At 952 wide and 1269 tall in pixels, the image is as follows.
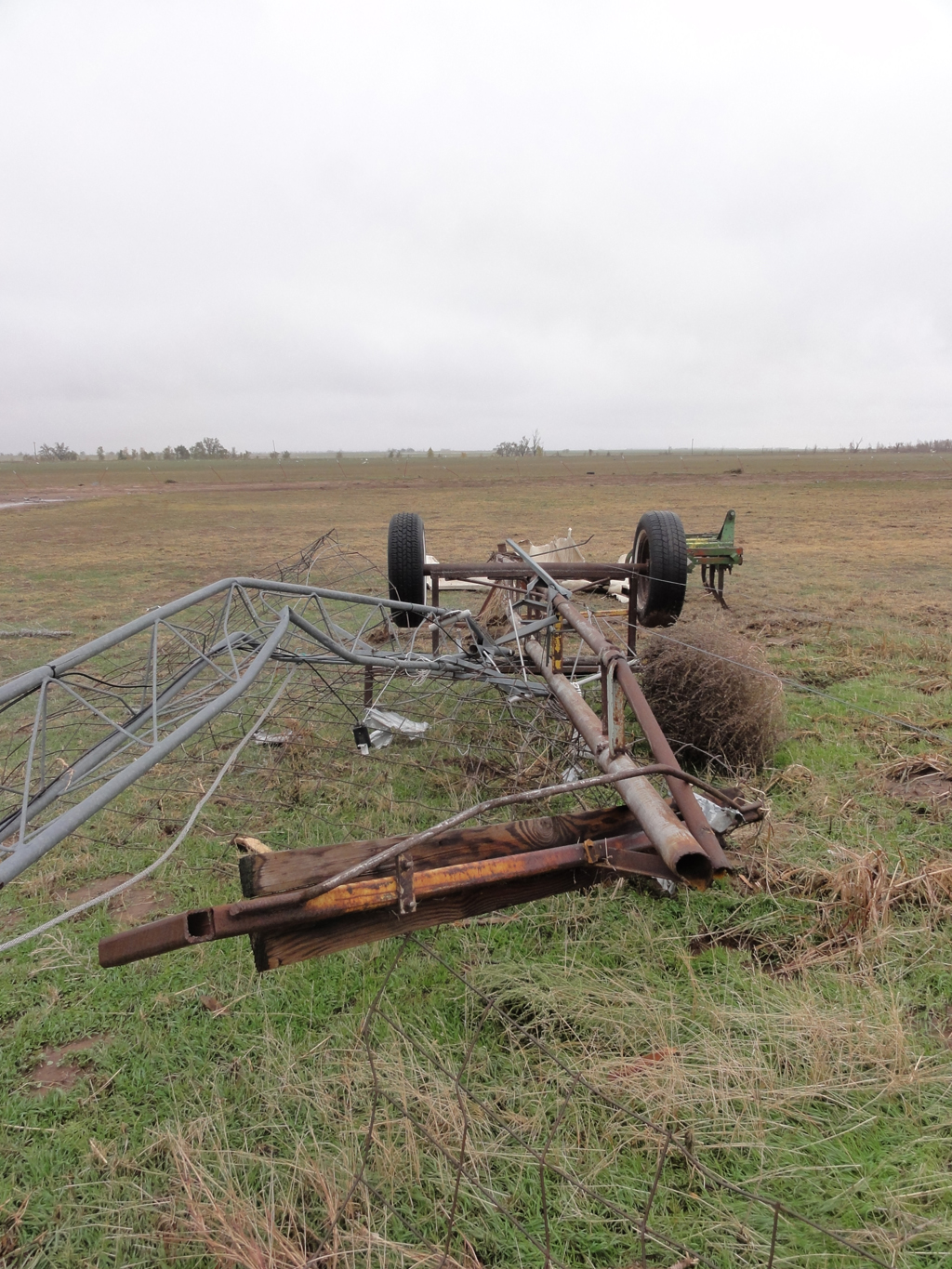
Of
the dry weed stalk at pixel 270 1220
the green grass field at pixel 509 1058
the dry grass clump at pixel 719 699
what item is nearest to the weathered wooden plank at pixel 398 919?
the green grass field at pixel 509 1058

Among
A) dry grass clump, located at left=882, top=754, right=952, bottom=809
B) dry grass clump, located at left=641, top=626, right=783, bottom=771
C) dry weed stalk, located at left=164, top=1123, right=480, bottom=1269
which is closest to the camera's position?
dry weed stalk, located at left=164, top=1123, right=480, bottom=1269

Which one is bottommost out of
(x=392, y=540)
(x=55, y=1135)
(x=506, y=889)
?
(x=55, y=1135)

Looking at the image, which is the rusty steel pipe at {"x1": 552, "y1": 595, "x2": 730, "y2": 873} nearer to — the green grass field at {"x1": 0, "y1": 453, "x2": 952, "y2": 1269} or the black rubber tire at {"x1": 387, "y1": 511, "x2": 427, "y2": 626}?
the green grass field at {"x1": 0, "y1": 453, "x2": 952, "y2": 1269}

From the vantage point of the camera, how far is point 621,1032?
244cm

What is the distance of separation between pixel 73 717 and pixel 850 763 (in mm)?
6381

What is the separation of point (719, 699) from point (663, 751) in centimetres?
235

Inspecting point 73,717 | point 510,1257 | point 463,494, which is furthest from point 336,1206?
point 463,494

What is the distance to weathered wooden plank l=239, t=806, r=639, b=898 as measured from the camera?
1.67 metres

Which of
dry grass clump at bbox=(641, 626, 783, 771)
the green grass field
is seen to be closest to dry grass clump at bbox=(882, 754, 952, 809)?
the green grass field

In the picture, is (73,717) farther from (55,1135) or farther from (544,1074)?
(544,1074)

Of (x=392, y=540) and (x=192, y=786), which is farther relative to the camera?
(x=392, y=540)

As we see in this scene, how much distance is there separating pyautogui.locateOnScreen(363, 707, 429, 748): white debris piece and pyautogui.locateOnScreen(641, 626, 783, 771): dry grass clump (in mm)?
1740

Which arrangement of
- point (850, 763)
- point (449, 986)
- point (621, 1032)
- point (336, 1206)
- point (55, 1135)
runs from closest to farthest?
point (336, 1206) → point (55, 1135) → point (621, 1032) → point (449, 986) → point (850, 763)

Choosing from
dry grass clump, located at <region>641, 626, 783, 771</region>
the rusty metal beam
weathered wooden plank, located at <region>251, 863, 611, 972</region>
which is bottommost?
dry grass clump, located at <region>641, 626, 783, 771</region>
